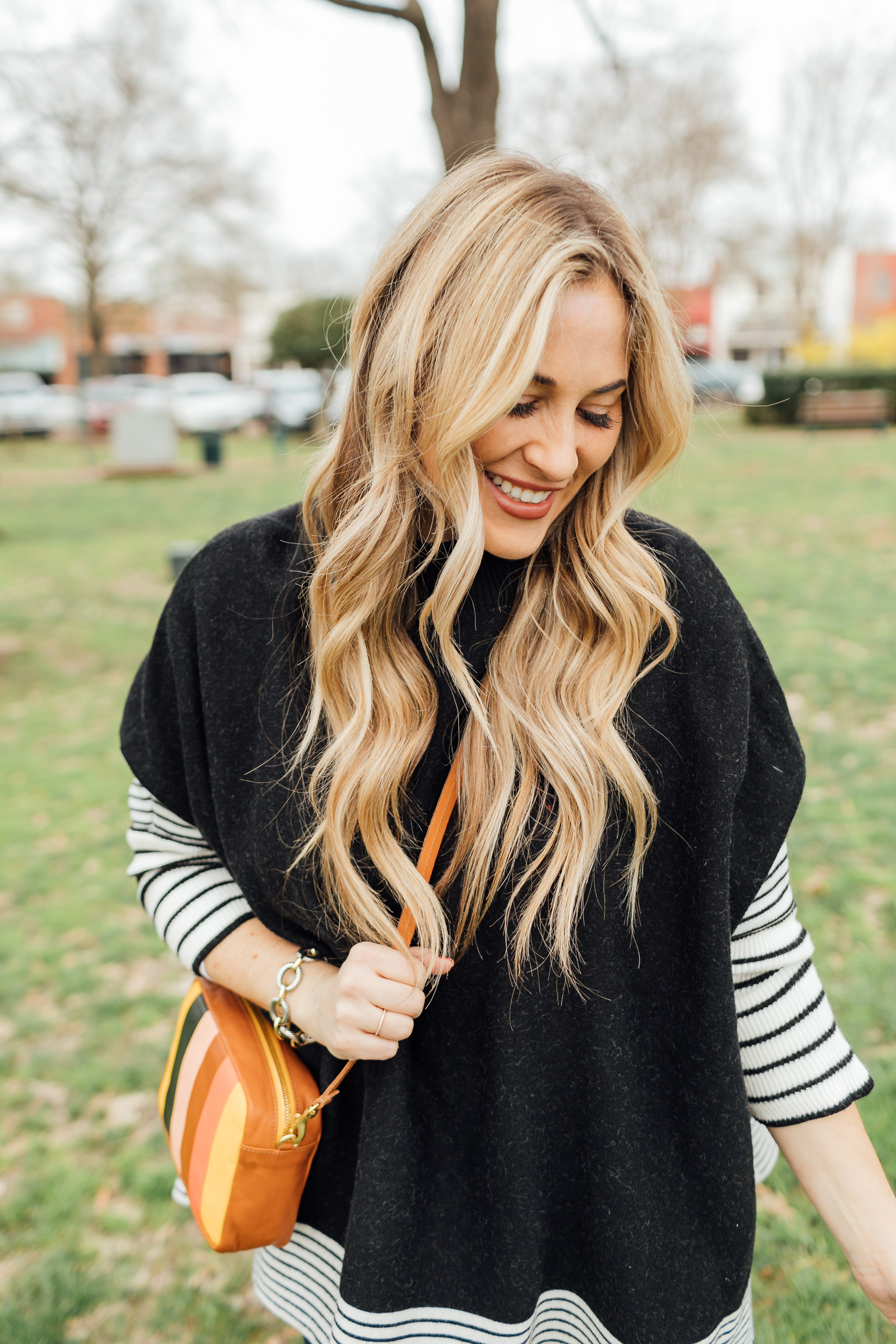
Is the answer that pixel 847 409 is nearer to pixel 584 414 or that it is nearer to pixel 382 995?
pixel 584 414

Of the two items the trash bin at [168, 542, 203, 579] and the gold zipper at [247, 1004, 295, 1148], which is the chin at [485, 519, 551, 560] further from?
the trash bin at [168, 542, 203, 579]

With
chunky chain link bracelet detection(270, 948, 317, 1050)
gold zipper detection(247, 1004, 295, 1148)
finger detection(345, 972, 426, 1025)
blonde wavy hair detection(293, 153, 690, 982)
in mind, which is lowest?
gold zipper detection(247, 1004, 295, 1148)

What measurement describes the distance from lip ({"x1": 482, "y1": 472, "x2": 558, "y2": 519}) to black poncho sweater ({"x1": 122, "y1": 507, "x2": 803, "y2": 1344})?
219 mm

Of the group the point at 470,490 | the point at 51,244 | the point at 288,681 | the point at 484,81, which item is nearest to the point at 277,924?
the point at 288,681

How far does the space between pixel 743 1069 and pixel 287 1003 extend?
2.15 ft

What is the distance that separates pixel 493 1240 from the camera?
1.36 meters

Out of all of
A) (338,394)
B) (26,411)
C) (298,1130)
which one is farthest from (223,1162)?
(26,411)

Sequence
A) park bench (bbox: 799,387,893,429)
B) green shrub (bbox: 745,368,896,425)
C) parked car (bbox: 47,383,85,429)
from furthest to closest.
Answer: parked car (bbox: 47,383,85,429) → green shrub (bbox: 745,368,896,425) → park bench (bbox: 799,387,893,429)

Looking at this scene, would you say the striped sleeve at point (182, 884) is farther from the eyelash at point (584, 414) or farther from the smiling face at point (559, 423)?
the eyelash at point (584, 414)

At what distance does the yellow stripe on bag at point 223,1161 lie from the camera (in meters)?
1.30

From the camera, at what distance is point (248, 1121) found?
1298 mm

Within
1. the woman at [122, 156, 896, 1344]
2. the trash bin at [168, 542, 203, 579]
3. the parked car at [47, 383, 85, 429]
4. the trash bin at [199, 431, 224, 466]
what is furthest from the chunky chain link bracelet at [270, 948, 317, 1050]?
the parked car at [47, 383, 85, 429]

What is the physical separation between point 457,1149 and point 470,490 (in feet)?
3.04

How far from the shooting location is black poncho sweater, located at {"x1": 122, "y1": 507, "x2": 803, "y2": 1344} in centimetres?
133
